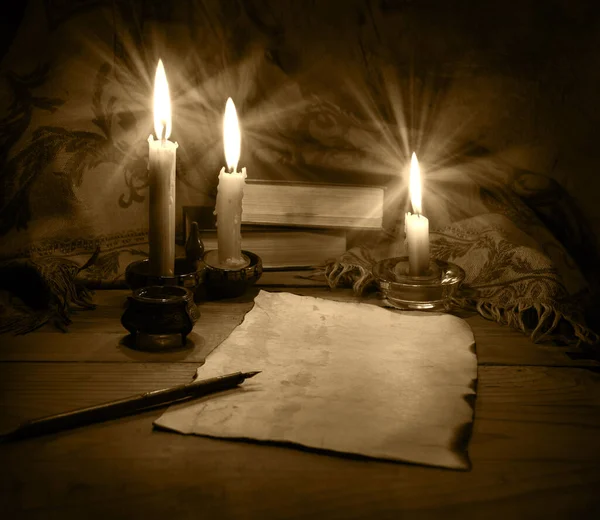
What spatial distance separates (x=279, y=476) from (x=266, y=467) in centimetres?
2

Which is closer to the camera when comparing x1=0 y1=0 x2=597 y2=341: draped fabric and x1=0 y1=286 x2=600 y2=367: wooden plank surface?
Answer: x1=0 y1=286 x2=600 y2=367: wooden plank surface

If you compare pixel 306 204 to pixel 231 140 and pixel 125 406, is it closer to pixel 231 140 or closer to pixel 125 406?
pixel 231 140

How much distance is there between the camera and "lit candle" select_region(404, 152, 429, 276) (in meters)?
1.05

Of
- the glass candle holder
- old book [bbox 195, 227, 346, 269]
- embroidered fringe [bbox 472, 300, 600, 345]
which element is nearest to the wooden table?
embroidered fringe [bbox 472, 300, 600, 345]

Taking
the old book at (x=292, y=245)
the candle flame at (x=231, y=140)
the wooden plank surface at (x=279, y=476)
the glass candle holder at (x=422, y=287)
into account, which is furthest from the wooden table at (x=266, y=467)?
the old book at (x=292, y=245)

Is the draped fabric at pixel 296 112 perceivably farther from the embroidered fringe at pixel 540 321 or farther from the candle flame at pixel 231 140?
the candle flame at pixel 231 140

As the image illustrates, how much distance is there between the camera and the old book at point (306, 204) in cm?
133

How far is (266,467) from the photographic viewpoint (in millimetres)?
649

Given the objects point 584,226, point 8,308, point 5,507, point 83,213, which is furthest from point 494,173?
point 5,507

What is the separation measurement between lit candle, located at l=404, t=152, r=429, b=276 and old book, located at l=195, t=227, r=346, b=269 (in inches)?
10.6

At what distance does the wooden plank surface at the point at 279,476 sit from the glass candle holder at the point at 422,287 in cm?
32

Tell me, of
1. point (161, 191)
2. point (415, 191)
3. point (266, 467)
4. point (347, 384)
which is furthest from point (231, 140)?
point (266, 467)

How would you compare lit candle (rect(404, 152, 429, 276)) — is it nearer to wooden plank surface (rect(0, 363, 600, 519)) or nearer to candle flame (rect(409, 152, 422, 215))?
candle flame (rect(409, 152, 422, 215))

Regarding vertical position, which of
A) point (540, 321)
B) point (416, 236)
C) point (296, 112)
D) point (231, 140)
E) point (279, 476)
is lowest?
point (279, 476)
